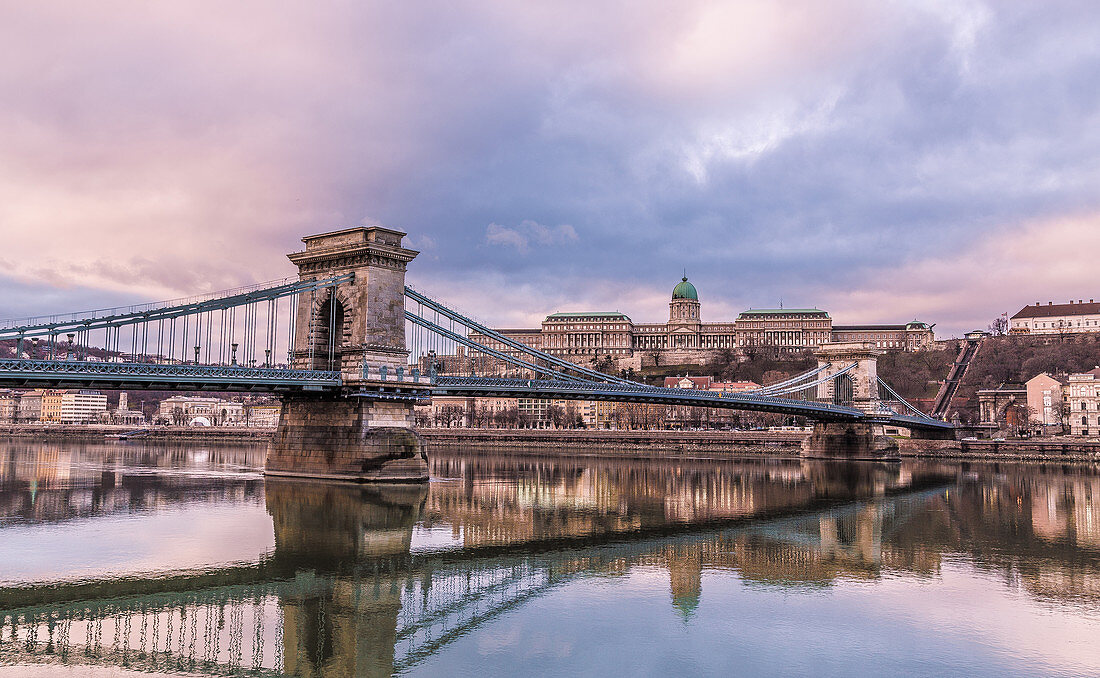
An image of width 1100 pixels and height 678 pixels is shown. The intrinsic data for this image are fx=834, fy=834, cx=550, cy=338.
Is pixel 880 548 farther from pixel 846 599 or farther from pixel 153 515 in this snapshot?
pixel 153 515

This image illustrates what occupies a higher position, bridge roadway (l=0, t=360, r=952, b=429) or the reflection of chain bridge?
bridge roadway (l=0, t=360, r=952, b=429)

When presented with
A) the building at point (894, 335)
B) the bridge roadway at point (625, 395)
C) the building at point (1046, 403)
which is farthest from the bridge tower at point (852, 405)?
the building at point (894, 335)

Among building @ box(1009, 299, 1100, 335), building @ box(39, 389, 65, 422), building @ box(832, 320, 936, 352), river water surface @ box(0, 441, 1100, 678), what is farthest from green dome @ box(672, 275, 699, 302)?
river water surface @ box(0, 441, 1100, 678)

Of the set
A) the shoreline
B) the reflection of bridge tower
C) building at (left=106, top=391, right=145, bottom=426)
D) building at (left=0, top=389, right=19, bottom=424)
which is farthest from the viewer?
Answer: building at (left=106, top=391, right=145, bottom=426)

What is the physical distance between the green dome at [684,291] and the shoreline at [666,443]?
90.2m

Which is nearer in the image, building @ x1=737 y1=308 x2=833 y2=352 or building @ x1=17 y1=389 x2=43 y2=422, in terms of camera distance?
building @ x1=17 y1=389 x2=43 y2=422

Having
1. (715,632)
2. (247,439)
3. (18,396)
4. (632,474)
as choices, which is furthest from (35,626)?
(18,396)

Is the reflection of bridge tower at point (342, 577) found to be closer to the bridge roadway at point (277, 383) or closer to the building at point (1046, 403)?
the bridge roadway at point (277, 383)

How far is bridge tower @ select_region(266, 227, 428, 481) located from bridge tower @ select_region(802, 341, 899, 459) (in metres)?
40.8

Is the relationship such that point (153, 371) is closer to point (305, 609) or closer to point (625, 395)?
point (305, 609)

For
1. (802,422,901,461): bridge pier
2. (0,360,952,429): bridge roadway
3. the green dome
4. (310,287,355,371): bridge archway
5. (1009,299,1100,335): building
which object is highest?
the green dome

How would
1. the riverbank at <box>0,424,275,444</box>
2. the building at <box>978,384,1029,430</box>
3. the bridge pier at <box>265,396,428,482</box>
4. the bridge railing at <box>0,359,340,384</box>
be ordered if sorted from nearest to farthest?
1. the bridge railing at <box>0,359,340,384</box>
2. the bridge pier at <box>265,396,428,482</box>
3. the building at <box>978,384,1029,430</box>
4. the riverbank at <box>0,424,275,444</box>

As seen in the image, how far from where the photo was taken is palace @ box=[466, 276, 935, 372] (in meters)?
165

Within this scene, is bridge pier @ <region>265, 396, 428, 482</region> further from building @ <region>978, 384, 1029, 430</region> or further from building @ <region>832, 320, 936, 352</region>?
building @ <region>832, 320, 936, 352</region>
